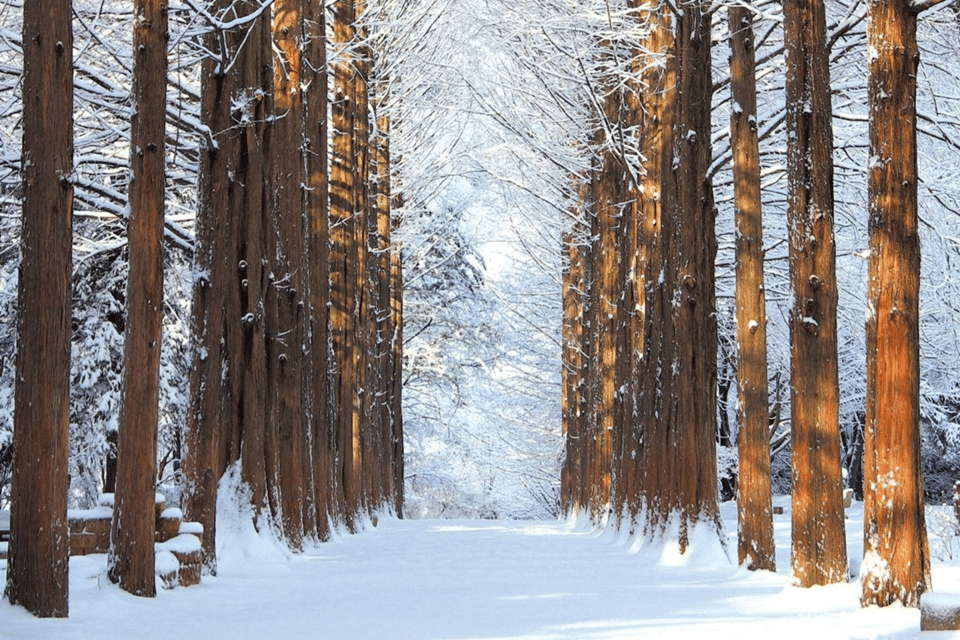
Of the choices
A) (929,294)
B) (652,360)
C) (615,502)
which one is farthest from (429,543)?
(929,294)

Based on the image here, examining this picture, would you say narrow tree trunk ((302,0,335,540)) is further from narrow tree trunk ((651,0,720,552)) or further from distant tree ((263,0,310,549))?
narrow tree trunk ((651,0,720,552))

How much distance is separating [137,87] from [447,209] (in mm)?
36302

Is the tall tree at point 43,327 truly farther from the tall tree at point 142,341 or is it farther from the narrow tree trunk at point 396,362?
the narrow tree trunk at point 396,362

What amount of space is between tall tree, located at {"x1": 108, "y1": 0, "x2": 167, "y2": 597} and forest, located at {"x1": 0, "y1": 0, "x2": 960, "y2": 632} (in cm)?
2

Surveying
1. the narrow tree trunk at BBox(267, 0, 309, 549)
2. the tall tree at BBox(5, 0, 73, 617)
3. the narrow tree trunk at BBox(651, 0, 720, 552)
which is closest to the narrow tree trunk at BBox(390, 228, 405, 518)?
the narrow tree trunk at BBox(267, 0, 309, 549)

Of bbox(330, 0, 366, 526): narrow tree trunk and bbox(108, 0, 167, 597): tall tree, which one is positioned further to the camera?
bbox(330, 0, 366, 526): narrow tree trunk

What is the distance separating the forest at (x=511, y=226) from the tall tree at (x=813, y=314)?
2 cm

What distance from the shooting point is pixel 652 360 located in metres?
14.6

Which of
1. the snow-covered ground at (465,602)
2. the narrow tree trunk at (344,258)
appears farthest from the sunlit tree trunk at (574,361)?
the snow-covered ground at (465,602)

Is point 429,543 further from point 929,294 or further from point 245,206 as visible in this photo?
point 929,294

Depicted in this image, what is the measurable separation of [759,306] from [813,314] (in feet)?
6.85

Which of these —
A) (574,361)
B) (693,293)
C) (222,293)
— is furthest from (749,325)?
(574,361)

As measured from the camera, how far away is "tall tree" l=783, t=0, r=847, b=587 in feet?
29.4

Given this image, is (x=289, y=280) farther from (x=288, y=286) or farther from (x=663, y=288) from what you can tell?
(x=663, y=288)
